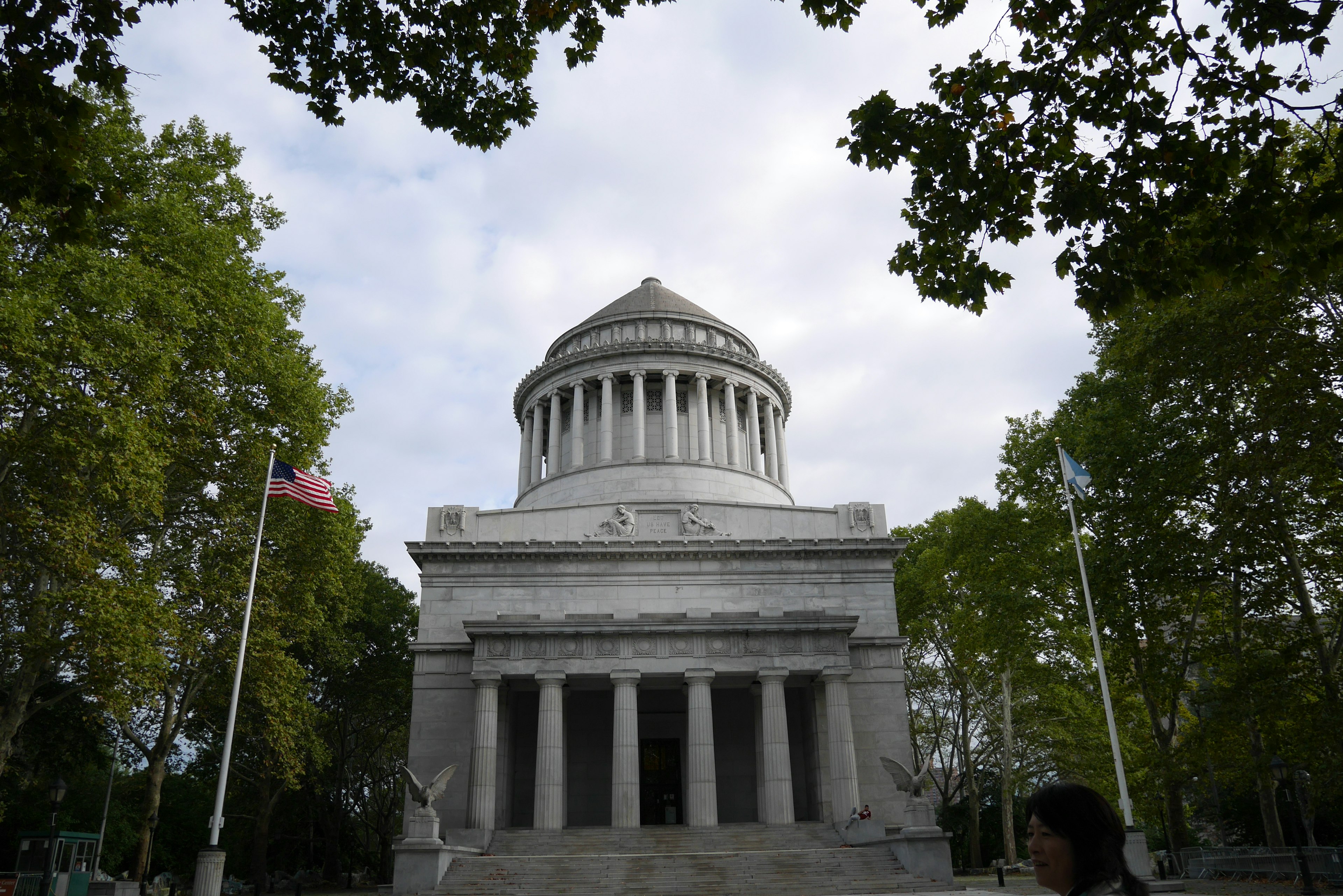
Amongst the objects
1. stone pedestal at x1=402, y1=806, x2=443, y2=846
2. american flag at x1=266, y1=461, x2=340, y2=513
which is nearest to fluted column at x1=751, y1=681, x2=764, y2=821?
stone pedestal at x1=402, y1=806, x2=443, y2=846

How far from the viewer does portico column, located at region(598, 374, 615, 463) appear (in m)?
44.7

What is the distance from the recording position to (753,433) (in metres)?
48.8

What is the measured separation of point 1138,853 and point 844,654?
10250 mm

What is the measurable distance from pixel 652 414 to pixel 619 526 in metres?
12.5

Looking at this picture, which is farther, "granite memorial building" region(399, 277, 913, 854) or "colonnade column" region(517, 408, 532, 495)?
"colonnade column" region(517, 408, 532, 495)

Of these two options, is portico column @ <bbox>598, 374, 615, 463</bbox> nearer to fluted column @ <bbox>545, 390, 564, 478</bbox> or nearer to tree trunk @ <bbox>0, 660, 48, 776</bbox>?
fluted column @ <bbox>545, 390, 564, 478</bbox>

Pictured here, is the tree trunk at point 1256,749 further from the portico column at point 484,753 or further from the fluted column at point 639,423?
the fluted column at point 639,423

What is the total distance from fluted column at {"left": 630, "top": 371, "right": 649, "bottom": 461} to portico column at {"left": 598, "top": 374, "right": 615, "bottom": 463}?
1.23 meters

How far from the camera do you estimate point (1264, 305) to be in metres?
22.0

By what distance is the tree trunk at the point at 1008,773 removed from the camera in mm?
38625

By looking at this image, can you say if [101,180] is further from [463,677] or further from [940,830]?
[940,830]

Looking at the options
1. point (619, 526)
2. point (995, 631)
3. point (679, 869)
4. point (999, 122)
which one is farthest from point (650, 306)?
point (999, 122)

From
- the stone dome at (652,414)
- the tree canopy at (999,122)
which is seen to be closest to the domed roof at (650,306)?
the stone dome at (652,414)

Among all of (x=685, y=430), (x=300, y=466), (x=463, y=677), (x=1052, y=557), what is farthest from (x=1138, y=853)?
(x=685, y=430)
